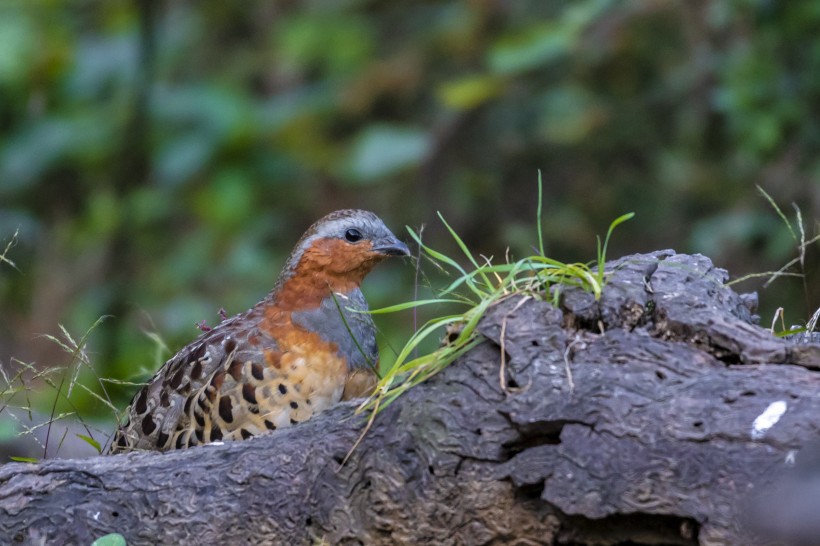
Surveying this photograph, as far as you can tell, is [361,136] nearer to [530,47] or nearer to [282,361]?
[530,47]

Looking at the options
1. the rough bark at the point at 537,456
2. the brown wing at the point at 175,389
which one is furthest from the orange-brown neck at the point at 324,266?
the rough bark at the point at 537,456

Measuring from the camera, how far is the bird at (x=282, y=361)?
3258 millimetres

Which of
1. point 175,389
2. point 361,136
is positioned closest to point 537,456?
point 175,389

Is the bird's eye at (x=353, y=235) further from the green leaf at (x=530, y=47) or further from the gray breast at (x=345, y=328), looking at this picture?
the green leaf at (x=530, y=47)

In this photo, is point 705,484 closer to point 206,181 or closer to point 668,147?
point 668,147

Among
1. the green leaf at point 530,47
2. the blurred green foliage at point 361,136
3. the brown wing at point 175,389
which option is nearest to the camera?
the brown wing at point 175,389

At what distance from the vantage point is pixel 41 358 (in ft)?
23.2

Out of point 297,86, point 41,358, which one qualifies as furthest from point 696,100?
point 41,358

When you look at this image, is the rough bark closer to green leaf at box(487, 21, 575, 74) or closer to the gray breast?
the gray breast

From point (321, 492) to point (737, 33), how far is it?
487 cm

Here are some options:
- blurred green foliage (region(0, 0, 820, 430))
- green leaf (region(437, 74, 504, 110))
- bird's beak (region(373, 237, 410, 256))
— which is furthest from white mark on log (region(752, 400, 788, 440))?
green leaf (region(437, 74, 504, 110))

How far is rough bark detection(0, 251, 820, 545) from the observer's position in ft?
7.23

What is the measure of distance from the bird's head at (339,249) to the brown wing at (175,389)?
0.83ft

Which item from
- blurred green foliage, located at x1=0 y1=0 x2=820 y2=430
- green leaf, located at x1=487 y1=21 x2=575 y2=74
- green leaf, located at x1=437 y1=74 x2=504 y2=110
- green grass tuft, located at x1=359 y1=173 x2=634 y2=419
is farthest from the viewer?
green leaf, located at x1=437 y1=74 x2=504 y2=110
